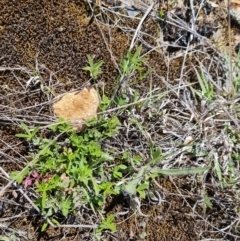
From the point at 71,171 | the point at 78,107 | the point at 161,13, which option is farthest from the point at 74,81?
the point at 161,13

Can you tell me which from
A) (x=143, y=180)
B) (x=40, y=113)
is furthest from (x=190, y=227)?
(x=40, y=113)

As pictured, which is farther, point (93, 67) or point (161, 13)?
point (161, 13)

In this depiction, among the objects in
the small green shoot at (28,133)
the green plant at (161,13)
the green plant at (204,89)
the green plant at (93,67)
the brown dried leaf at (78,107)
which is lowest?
the small green shoot at (28,133)

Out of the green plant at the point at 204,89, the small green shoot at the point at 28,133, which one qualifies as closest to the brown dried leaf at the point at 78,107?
the small green shoot at the point at 28,133

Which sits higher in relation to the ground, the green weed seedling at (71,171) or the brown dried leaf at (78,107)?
the brown dried leaf at (78,107)

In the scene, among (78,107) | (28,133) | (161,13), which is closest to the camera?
(28,133)

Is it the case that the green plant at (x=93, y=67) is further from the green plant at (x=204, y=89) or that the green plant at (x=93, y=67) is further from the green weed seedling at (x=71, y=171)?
the green plant at (x=204, y=89)

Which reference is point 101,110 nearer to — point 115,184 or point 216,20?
point 115,184

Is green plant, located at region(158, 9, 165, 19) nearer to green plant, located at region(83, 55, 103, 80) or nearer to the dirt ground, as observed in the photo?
the dirt ground

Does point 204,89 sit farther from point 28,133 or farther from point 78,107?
point 28,133
